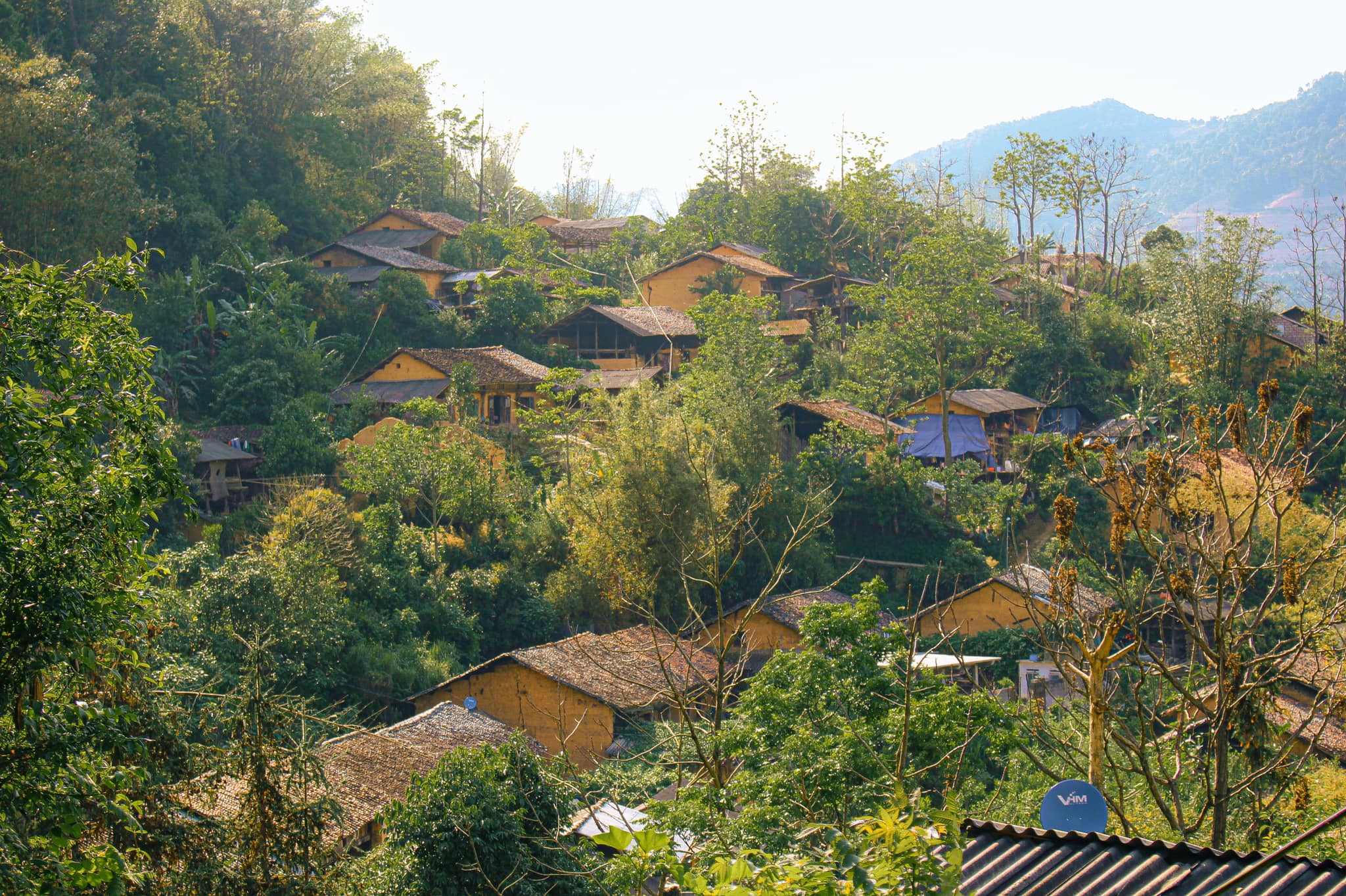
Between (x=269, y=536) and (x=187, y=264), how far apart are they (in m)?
Answer: 14.2

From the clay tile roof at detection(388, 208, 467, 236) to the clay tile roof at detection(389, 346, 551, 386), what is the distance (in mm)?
11275

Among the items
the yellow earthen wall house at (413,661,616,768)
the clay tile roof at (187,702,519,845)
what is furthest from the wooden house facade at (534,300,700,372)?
the clay tile roof at (187,702,519,845)

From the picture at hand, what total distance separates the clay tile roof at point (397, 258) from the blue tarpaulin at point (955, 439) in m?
15.4

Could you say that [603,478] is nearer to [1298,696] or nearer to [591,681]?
[591,681]

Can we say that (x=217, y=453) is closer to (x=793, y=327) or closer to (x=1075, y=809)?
(x=793, y=327)

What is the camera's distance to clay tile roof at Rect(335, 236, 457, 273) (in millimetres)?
33500

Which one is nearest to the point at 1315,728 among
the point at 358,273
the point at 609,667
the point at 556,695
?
the point at 609,667

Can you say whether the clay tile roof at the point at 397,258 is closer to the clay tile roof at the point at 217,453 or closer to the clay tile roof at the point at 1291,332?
the clay tile roof at the point at 217,453

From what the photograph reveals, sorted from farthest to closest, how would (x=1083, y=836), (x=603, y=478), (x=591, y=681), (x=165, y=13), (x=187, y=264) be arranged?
(x=165, y=13) → (x=187, y=264) → (x=603, y=478) → (x=591, y=681) → (x=1083, y=836)

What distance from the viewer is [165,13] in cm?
3212

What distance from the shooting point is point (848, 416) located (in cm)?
2773

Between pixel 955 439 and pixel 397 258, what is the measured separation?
58.5 ft

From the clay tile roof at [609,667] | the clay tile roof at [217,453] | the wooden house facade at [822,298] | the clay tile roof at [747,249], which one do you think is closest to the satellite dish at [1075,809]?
the clay tile roof at [609,667]

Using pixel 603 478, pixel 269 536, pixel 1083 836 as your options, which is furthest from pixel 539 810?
pixel 603 478
